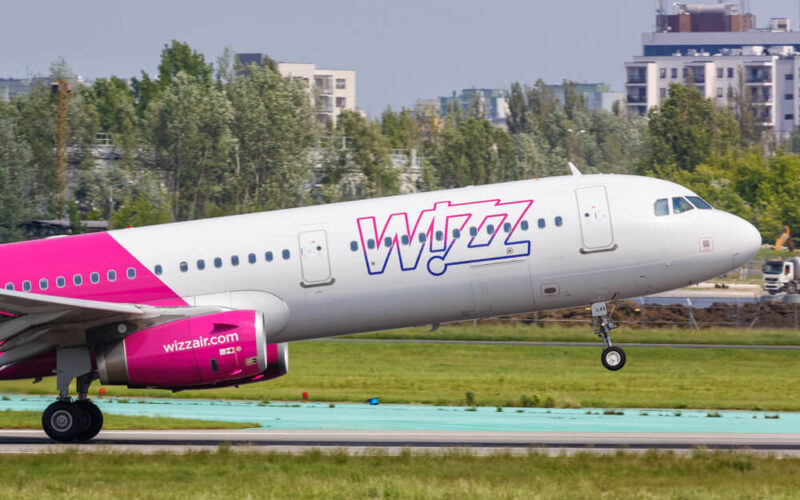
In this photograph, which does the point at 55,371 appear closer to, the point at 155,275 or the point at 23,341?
the point at 23,341

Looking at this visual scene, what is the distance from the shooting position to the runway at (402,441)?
98.0ft

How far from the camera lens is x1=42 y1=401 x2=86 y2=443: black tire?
3084cm

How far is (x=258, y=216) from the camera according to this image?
30.9m

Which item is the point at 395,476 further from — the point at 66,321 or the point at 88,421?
the point at 88,421

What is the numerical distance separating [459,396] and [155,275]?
53.2 feet

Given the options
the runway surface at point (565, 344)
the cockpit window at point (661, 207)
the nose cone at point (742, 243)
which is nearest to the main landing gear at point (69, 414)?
the cockpit window at point (661, 207)

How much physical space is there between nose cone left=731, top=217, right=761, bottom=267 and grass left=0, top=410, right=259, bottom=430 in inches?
578

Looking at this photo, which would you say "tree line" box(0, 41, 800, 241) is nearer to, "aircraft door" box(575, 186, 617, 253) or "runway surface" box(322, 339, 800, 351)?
"runway surface" box(322, 339, 800, 351)

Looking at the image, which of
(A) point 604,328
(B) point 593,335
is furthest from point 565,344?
(A) point 604,328

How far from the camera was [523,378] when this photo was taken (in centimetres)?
4975

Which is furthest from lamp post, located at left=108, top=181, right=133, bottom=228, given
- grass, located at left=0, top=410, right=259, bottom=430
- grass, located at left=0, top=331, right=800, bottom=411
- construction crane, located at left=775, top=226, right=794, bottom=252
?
grass, located at left=0, top=410, right=259, bottom=430

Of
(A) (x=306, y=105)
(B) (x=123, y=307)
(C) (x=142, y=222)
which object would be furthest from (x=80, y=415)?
(A) (x=306, y=105)

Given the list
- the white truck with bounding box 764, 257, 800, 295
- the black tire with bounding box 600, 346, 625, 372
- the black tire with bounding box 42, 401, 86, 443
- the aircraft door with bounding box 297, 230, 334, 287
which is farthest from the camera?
the white truck with bounding box 764, 257, 800, 295

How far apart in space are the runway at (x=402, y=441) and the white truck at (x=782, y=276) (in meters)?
60.2
